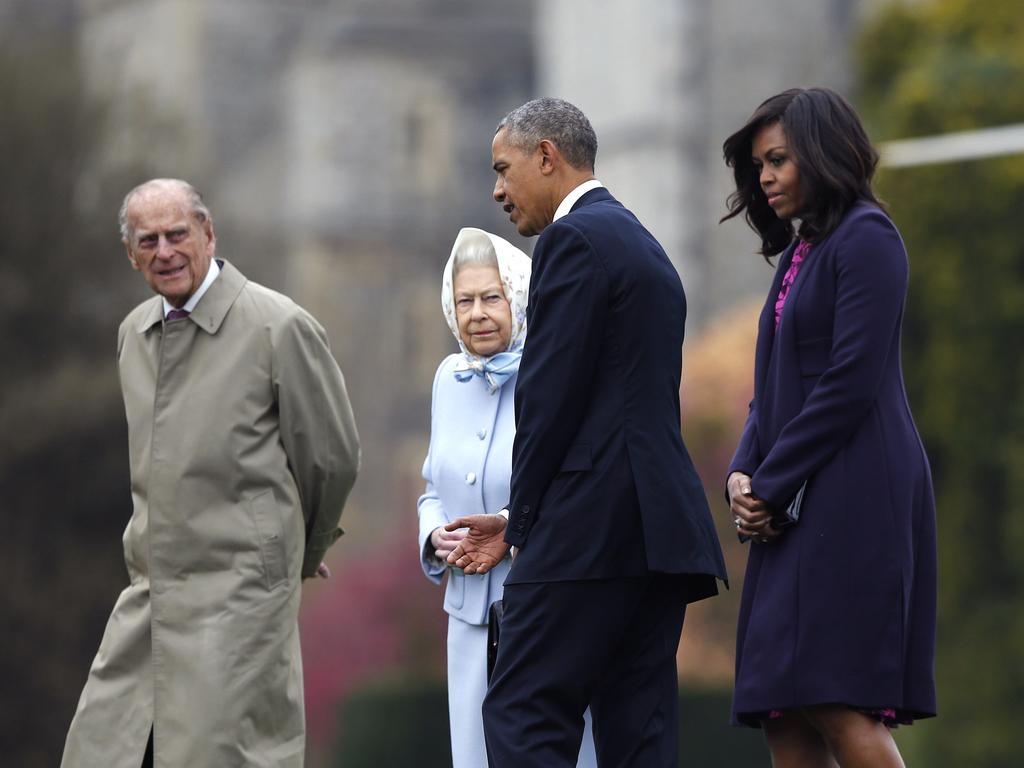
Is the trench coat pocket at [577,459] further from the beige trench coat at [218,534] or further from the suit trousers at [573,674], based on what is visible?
the beige trench coat at [218,534]

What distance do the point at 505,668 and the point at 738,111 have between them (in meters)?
32.9

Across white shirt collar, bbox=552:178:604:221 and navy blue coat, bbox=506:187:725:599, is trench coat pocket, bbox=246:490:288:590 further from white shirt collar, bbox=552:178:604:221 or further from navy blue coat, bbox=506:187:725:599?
white shirt collar, bbox=552:178:604:221

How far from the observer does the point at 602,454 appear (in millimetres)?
5047

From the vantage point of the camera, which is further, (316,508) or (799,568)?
(316,508)

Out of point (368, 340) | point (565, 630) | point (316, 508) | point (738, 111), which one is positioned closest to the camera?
point (565, 630)

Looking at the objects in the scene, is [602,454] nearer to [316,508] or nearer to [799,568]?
[799,568]

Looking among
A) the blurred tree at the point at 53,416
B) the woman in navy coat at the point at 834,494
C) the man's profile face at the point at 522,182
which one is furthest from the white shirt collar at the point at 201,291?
the blurred tree at the point at 53,416

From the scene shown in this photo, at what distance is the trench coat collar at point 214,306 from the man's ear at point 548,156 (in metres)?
1.31

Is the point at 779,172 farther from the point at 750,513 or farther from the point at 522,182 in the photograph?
the point at 750,513

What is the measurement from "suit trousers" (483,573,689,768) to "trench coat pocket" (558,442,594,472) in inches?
10.4

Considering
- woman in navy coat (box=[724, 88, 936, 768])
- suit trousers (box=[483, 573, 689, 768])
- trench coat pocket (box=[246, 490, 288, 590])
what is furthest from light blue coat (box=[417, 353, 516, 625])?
woman in navy coat (box=[724, 88, 936, 768])

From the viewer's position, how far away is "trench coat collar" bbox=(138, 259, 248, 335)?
6.22m

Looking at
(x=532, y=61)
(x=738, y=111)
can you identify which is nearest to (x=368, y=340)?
(x=532, y=61)

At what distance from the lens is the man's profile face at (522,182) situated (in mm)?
5258
